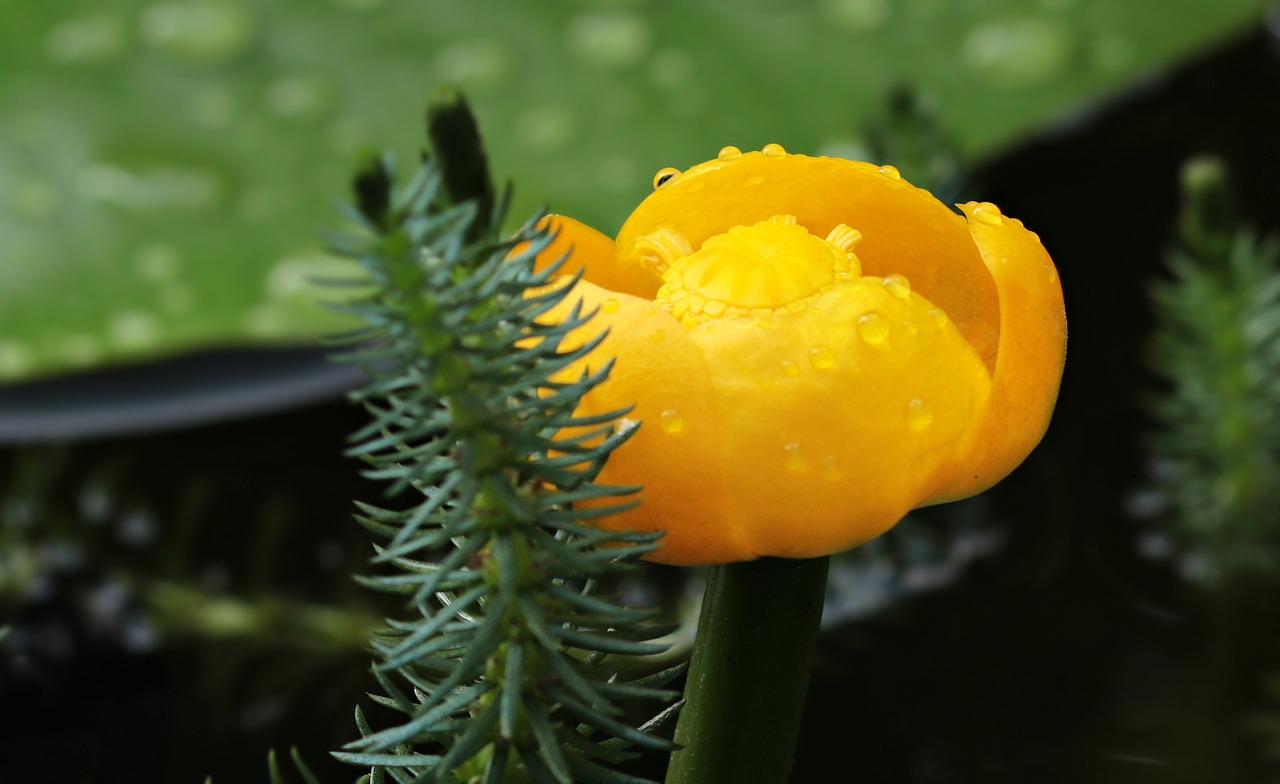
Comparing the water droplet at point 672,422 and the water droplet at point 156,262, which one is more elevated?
the water droplet at point 156,262

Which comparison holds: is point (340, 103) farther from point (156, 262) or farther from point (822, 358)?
point (822, 358)

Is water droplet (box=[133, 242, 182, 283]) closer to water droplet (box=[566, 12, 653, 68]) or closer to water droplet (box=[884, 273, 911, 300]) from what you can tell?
water droplet (box=[566, 12, 653, 68])

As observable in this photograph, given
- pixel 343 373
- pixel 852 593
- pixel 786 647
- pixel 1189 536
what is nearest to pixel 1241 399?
pixel 1189 536

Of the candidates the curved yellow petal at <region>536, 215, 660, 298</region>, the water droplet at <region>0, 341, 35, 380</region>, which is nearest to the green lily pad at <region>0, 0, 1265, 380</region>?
the water droplet at <region>0, 341, 35, 380</region>

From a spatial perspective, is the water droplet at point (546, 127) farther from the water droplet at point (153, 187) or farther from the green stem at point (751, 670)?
the green stem at point (751, 670)

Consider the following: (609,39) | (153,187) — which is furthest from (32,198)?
(609,39)

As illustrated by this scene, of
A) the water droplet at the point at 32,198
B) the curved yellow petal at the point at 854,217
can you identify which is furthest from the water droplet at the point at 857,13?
the curved yellow petal at the point at 854,217
